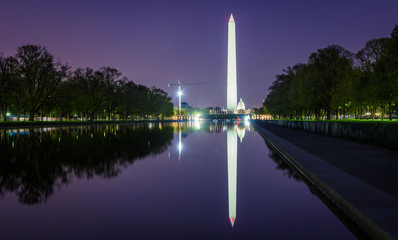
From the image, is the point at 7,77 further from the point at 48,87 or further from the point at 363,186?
the point at 363,186

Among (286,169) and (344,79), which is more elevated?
(344,79)

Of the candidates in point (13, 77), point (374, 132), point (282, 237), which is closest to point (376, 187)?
point (282, 237)

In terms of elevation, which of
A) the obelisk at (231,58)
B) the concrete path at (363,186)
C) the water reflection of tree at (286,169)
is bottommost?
the water reflection of tree at (286,169)

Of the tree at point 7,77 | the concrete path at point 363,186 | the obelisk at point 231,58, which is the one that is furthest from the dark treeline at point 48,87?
the concrete path at point 363,186

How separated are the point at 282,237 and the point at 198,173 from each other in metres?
5.79

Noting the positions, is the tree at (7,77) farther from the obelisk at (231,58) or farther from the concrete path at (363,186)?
the obelisk at (231,58)

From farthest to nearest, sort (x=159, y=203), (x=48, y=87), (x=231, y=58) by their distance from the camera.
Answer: (x=231, y=58)
(x=48, y=87)
(x=159, y=203)

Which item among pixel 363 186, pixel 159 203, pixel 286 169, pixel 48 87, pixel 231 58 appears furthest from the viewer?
pixel 231 58

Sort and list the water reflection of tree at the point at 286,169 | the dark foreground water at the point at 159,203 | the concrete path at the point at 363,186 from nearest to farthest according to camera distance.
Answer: the concrete path at the point at 363,186
the dark foreground water at the point at 159,203
the water reflection of tree at the point at 286,169

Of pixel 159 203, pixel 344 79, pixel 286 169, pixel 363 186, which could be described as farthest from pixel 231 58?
pixel 159 203

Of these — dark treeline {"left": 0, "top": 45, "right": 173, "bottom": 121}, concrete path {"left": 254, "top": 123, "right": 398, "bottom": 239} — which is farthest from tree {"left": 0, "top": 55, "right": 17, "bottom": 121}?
concrete path {"left": 254, "top": 123, "right": 398, "bottom": 239}

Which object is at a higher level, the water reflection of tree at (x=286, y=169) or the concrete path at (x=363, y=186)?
the concrete path at (x=363, y=186)

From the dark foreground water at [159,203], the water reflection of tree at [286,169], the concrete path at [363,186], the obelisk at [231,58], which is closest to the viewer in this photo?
the concrete path at [363,186]

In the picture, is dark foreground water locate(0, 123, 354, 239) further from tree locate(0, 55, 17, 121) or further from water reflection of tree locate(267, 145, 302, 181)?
tree locate(0, 55, 17, 121)
